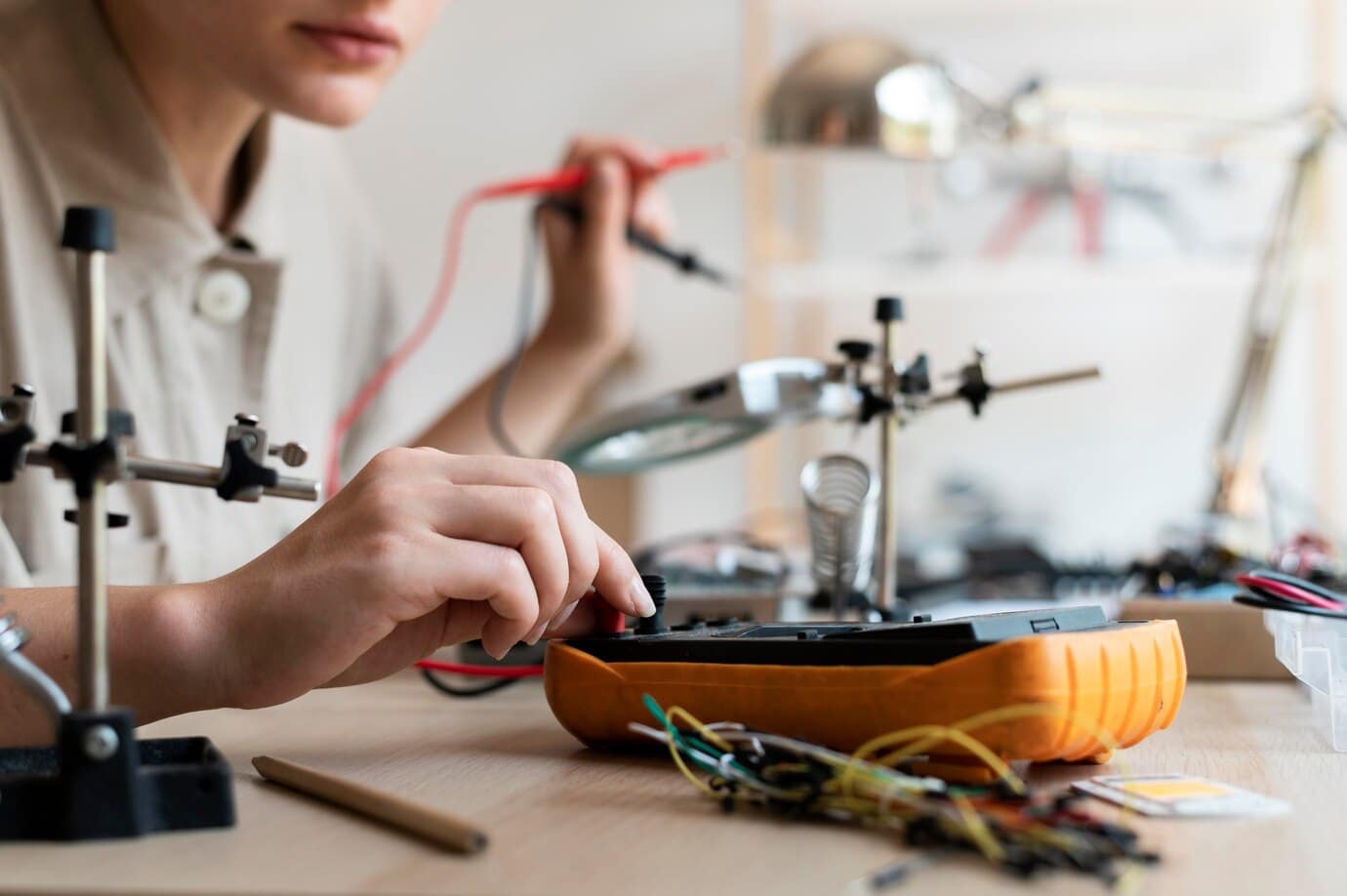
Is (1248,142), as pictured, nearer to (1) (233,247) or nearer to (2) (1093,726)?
(1) (233,247)

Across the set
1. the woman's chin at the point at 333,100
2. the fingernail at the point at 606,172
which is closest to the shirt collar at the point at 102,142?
the woman's chin at the point at 333,100

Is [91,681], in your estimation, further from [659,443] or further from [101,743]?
[659,443]

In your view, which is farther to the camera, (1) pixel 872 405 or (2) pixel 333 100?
(2) pixel 333 100

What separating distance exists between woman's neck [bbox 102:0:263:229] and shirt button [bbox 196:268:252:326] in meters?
0.07

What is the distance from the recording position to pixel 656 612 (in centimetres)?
59

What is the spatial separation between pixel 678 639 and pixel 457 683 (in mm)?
281

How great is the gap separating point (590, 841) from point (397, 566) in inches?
5.6

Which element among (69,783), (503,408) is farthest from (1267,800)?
(503,408)

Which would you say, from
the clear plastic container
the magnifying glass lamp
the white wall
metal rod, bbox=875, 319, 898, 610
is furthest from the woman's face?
the white wall

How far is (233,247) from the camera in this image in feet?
3.44

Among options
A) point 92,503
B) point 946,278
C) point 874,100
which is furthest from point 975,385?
point 946,278

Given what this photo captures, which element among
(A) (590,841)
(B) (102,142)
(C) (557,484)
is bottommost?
(A) (590,841)

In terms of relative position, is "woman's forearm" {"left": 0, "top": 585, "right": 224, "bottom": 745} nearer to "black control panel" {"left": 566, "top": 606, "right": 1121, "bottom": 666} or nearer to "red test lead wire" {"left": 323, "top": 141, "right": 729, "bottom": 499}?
"black control panel" {"left": 566, "top": 606, "right": 1121, "bottom": 666}

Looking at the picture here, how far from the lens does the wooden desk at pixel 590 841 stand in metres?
0.36
